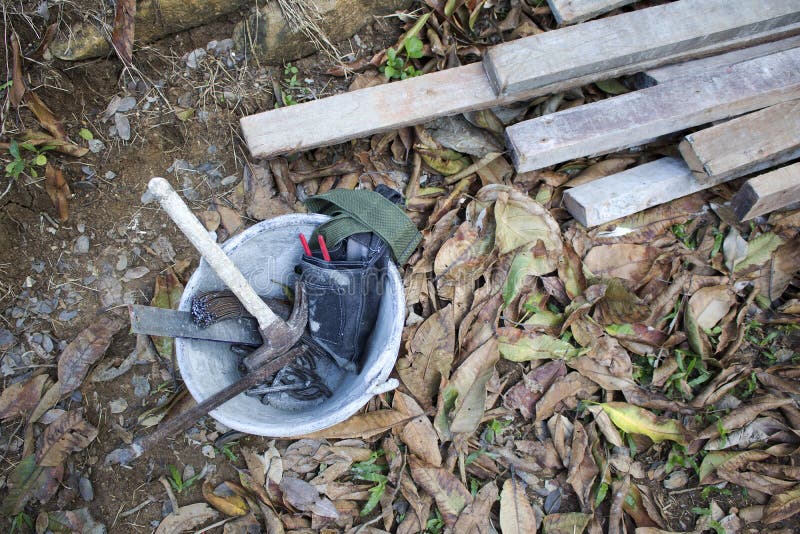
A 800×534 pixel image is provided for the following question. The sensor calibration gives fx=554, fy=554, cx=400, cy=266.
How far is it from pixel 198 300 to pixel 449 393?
3.32 ft

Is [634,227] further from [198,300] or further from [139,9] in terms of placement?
[139,9]

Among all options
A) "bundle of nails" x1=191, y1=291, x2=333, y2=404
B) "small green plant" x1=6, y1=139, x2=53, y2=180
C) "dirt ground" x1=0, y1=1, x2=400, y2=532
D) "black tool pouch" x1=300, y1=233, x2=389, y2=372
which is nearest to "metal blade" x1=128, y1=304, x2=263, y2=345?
"bundle of nails" x1=191, y1=291, x2=333, y2=404

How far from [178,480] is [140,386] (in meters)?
0.40

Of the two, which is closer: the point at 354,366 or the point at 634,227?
the point at 354,366

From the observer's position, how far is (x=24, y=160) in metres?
2.16

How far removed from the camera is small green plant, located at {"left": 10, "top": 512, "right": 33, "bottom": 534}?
2.07 metres

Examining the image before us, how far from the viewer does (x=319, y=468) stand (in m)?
2.18

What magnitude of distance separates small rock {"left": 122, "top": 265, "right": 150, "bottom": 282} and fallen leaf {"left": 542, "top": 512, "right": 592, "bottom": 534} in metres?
1.88

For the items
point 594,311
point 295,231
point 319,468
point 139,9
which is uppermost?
point 139,9

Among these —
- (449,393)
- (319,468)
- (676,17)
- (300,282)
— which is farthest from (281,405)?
(676,17)

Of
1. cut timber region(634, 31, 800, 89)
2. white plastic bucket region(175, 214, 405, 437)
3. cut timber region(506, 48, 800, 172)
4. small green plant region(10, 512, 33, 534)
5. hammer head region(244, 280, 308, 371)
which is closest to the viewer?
white plastic bucket region(175, 214, 405, 437)

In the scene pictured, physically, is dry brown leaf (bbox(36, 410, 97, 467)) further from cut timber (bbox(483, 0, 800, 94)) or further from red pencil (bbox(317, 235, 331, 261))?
cut timber (bbox(483, 0, 800, 94))

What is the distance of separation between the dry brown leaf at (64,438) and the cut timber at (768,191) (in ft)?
8.98

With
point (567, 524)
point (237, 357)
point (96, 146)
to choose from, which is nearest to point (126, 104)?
point (96, 146)
